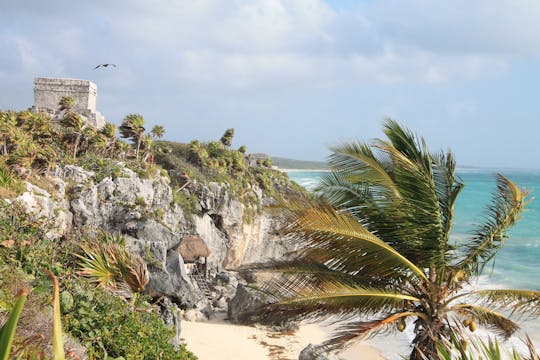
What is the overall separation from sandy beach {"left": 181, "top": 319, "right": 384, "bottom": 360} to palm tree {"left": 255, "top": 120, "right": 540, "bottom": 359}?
8227 mm

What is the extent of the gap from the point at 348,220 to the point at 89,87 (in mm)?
28666

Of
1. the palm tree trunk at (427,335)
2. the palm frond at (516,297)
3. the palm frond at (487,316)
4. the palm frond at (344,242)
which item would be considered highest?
the palm frond at (344,242)

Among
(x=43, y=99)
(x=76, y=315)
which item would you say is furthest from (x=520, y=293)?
(x=43, y=99)

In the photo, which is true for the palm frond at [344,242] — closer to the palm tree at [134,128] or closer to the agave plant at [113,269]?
the agave plant at [113,269]

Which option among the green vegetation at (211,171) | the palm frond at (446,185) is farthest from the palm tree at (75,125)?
the palm frond at (446,185)

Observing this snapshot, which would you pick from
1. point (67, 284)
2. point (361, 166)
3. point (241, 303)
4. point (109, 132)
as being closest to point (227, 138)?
point (109, 132)

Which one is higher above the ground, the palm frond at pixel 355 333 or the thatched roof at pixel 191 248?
the palm frond at pixel 355 333

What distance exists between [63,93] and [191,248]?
1673cm

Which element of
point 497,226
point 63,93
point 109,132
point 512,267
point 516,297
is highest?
point 63,93

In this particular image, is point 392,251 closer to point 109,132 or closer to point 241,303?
point 241,303

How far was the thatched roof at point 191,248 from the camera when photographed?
21328 mm

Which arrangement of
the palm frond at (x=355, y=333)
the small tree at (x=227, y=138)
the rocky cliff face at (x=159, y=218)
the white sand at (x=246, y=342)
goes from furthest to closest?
the small tree at (x=227, y=138) → the white sand at (x=246, y=342) → the rocky cliff face at (x=159, y=218) → the palm frond at (x=355, y=333)

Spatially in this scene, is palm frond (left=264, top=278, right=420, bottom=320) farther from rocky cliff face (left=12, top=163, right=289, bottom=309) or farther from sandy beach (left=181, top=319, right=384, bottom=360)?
sandy beach (left=181, top=319, right=384, bottom=360)

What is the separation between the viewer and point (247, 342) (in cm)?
1638
